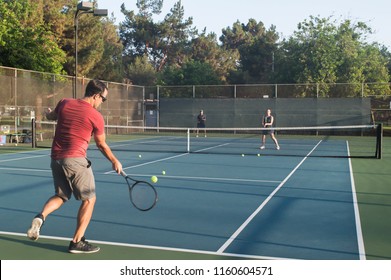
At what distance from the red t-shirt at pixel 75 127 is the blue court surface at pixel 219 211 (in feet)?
3.73

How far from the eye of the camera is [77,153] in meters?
4.59

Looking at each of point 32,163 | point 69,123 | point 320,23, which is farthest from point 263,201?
point 320,23

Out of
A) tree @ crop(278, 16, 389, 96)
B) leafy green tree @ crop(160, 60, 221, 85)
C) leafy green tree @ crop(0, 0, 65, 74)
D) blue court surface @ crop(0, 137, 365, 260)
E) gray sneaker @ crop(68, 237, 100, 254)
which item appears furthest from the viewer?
leafy green tree @ crop(160, 60, 221, 85)

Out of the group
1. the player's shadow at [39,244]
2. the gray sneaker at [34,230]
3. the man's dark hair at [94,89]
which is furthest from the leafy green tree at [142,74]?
the gray sneaker at [34,230]

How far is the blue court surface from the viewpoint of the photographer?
508 cm

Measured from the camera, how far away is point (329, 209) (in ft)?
22.8

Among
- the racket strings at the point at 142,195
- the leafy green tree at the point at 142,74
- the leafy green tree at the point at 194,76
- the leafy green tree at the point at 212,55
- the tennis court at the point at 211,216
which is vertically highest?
the leafy green tree at the point at 212,55

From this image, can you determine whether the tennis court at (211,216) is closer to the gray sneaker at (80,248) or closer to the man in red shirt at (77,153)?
the gray sneaker at (80,248)

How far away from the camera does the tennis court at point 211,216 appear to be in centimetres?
483

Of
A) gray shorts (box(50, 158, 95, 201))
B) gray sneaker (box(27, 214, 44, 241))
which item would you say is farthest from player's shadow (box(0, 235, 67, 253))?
gray shorts (box(50, 158, 95, 201))

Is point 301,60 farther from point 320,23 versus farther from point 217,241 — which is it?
point 217,241

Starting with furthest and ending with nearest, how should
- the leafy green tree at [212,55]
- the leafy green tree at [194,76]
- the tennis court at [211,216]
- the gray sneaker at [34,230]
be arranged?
the leafy green tree at [212,55], the leafy green tree at [194,76], the tennis court at [211,216], the gray sneaker at [34,230]

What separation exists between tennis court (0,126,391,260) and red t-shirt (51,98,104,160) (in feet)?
3.20

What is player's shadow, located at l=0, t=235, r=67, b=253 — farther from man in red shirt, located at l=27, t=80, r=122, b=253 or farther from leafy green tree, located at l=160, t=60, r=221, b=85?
leafy green tree, located at l=160, t=60, r=221, b=85
